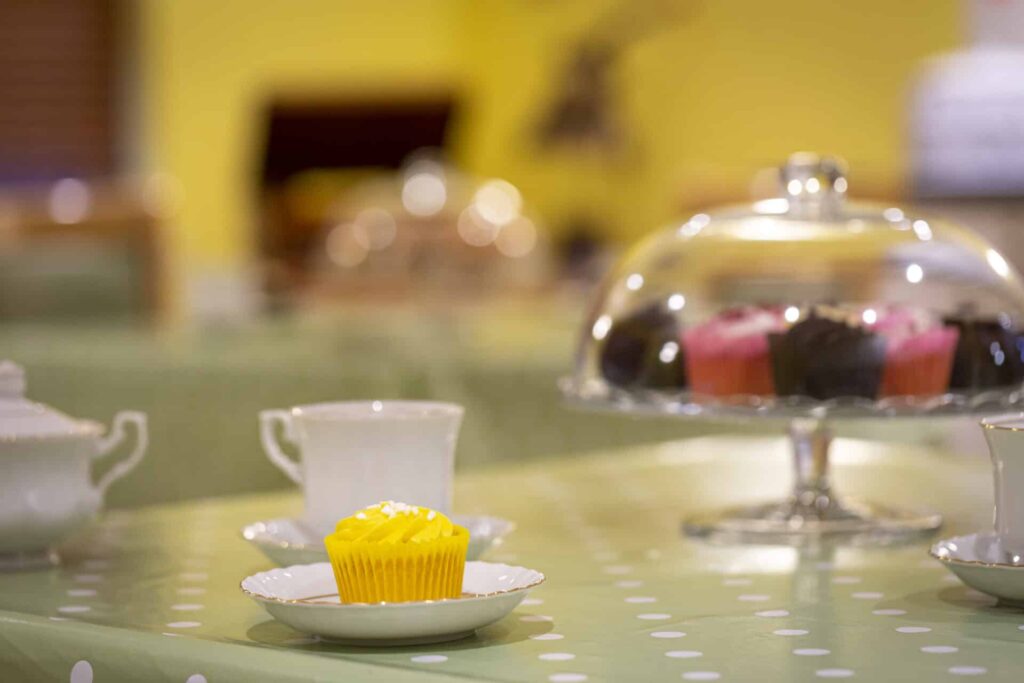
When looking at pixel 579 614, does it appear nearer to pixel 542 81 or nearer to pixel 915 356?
pixel 915 356

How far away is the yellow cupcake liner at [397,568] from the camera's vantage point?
0.86 metres

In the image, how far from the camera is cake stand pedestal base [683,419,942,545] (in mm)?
1249

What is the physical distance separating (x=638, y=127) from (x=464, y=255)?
392 cm

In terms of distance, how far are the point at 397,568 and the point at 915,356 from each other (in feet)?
1.83

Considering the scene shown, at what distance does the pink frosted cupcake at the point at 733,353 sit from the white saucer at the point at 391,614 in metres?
0.43

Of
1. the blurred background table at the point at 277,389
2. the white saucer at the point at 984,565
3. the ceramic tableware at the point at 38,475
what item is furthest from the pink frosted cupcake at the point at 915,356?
the blurred background table at the point at 277,389

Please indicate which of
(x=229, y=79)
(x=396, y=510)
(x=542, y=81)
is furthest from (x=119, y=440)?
(x=542, y=81)

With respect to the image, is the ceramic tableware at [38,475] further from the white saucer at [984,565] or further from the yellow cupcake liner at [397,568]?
the white saucer at [984,565]

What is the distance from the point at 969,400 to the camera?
1293 mm

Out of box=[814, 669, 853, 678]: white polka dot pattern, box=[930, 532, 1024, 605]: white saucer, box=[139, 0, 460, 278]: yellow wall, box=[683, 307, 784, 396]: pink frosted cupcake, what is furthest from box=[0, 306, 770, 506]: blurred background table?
box=[139, 0, 460, 278]: yellow wall

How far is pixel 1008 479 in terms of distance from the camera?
3.19ft

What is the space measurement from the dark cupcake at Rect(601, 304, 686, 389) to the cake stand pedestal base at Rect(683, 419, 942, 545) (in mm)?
106

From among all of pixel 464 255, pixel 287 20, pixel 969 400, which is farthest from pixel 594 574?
pixel 287 20

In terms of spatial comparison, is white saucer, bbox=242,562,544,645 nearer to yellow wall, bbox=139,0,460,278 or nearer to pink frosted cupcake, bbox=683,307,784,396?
pink frosted cupcake, bbox=683,307,784,396
